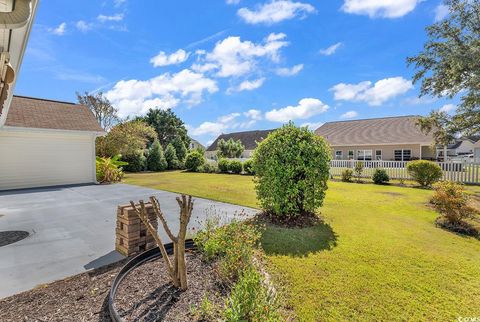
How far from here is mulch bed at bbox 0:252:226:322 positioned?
2.41 meters

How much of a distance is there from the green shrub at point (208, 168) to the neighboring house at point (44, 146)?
10425mm

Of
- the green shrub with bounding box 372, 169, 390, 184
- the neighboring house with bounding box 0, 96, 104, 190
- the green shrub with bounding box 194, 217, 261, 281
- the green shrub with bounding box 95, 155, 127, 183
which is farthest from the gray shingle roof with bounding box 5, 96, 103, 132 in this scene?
the green shrub with bounding box 372, 169, 390, 184

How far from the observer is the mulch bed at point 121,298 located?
241 centimetres

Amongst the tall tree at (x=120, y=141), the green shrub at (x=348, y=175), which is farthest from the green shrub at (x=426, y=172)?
the tall tree at (x=120, y=141)

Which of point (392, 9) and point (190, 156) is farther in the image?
point (190, 156)

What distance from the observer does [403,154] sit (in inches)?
971

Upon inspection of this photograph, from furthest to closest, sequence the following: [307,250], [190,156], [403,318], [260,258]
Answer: [190,156], [307,250], [260,258], [403,318]

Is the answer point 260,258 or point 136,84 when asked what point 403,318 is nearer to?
point 260,258

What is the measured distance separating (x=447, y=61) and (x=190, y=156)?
20.1 m

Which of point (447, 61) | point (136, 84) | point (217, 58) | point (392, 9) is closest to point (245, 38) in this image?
point (217, 58)

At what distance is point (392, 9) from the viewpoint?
912 cm

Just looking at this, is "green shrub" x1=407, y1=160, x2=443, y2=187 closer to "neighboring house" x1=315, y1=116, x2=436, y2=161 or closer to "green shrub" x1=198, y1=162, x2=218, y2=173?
"neighboring house" x1=315, y1=116, x2=436, y2=161

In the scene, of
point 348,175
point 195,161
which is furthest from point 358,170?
point 195,161

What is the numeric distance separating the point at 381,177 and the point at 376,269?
1110 cm
